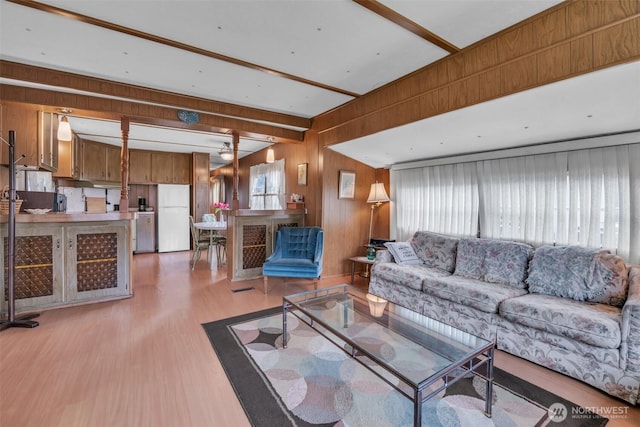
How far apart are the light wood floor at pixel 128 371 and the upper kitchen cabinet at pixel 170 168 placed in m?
4.32

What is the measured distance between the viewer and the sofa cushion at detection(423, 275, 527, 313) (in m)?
2.49

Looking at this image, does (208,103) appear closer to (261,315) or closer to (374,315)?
(261,315)

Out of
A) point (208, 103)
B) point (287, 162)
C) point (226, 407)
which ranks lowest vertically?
point (226, 407)

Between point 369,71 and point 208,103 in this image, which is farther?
point 208,103

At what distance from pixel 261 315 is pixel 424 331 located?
1757mm

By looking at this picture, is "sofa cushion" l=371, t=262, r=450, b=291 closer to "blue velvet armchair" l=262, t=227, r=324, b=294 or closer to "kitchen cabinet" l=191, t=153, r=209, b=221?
"blue velvet armchair" l=262, t=227, r=324, b=294

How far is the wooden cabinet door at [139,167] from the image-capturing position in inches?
263

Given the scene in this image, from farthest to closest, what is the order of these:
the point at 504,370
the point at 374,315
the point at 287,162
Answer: the point at 287,162, the point at 374,315, the point at 504,370

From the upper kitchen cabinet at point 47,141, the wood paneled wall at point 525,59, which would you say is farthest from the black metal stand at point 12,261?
the wood paneled wall at point 525,59

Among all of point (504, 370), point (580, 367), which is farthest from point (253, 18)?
point (580, 367)

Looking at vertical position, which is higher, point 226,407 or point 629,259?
point 629,259

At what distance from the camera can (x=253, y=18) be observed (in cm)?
221

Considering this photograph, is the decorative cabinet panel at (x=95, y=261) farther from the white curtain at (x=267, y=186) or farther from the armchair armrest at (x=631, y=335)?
the armchair armrest at (x=631, y=335)

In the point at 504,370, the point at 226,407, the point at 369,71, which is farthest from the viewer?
the point at 369,71
